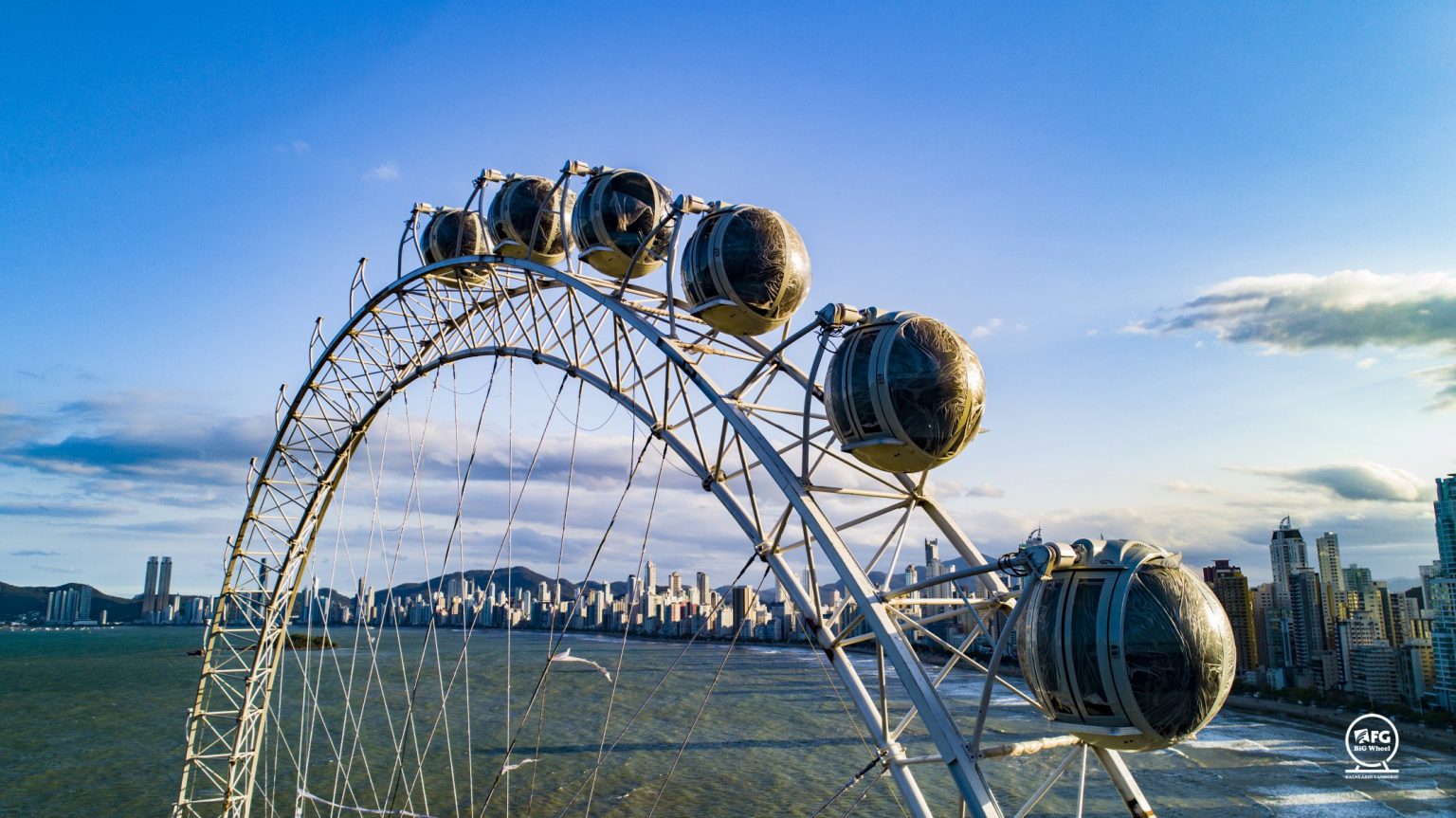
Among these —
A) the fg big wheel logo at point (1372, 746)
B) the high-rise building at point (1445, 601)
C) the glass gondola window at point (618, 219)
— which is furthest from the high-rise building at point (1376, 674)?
the glass gondola window at point (618, 219)

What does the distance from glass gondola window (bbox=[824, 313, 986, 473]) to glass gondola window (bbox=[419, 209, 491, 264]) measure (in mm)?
11982

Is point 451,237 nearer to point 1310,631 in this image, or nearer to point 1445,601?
point 1445,601

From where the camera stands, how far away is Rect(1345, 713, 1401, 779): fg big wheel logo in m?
50.3

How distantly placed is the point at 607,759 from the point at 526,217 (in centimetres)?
3491

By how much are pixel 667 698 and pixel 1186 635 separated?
65214 millimetres

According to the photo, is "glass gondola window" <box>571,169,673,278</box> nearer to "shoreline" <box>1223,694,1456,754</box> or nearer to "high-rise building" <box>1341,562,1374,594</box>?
"shoreline" <box>1223,694,1456,754</box>

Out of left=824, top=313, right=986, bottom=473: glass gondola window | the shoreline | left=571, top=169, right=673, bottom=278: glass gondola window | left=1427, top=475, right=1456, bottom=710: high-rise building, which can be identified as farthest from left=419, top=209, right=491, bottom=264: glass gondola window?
left=1427, top=475, right=1456, bottom=710: high-rise building

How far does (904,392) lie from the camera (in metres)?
9.02

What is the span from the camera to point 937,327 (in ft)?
30.7

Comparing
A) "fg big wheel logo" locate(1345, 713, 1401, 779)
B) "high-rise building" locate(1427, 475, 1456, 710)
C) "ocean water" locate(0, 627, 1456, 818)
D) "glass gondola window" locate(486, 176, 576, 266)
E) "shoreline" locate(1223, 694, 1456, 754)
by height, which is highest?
"glass gondola window" locate(486, 176, 576, 266)

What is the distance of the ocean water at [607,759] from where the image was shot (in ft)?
115

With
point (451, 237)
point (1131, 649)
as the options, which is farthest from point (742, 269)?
point (451, 237)

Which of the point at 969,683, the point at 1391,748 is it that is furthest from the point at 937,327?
the point at 969,683

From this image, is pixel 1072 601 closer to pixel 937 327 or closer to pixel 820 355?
pixel 937 327
